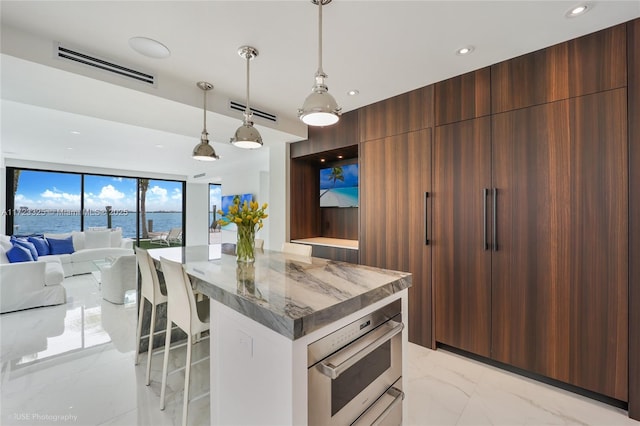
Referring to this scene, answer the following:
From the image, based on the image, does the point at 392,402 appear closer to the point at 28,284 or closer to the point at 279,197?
the point at 279,197

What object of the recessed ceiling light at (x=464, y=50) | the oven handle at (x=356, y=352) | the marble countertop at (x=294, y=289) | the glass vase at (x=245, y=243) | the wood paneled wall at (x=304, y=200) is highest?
the recessed ceiling light at (x=464, y=50)

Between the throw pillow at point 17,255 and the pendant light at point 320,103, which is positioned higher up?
the pendant light at point 320,103

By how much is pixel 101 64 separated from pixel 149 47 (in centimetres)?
44

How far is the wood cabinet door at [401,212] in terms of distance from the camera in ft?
9.22

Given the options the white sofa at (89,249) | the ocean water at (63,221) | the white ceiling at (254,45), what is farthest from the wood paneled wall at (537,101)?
the ocean water at (63,221)

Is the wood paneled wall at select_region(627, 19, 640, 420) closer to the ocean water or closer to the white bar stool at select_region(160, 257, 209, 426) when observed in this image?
the white bar stool at select_region(160, 257, 209, 426)

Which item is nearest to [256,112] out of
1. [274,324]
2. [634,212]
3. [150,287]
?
[150,287]

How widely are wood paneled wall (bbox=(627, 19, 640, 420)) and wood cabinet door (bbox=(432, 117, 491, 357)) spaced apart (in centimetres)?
83

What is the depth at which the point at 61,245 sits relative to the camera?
613cm

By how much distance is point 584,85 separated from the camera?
6.55 feet

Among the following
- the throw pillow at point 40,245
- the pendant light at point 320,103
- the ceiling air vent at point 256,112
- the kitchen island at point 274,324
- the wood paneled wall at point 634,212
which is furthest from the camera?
the throw pillow at point 40,245

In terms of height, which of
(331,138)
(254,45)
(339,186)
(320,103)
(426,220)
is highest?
(254,45)

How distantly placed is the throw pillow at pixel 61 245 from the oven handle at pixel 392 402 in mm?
7551

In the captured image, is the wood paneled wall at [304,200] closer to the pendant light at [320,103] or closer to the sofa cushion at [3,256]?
the pendant light at [320,103]
